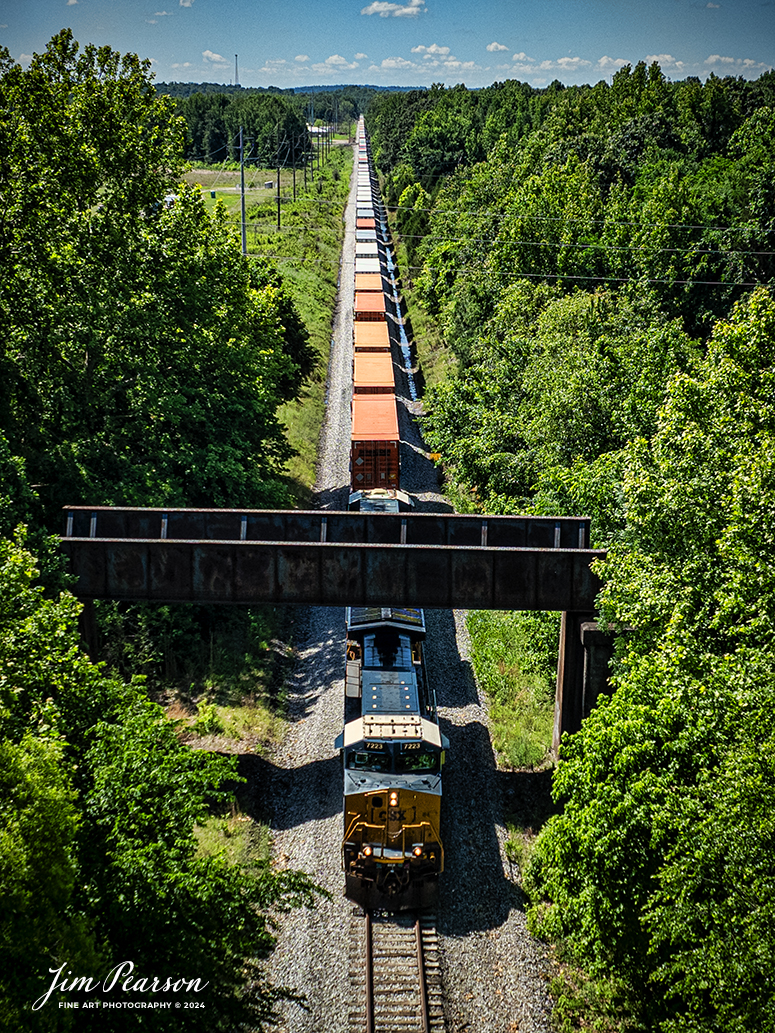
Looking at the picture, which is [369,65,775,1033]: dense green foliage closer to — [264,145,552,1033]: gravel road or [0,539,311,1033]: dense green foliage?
A: [264,145,552,1033]: gravel road

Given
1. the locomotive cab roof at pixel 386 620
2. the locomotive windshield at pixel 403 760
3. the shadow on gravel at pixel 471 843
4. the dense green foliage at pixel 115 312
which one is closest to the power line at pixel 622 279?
the dense green foliage at pixel 115 312

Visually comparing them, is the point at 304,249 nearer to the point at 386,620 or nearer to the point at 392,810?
the point at 386,620

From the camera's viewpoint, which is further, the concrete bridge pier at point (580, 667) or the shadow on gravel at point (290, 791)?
the shadow on gravel at point (290, 791)

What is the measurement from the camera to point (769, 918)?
10227mm

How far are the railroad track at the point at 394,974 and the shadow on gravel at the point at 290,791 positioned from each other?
3.43 metres

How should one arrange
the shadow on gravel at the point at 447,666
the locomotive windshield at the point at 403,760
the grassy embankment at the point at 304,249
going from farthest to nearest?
the grassy embankment at the point at 304,249 < the shadow on gravel at the point at 447,666 < the locomotive windshield at the point at 403,760

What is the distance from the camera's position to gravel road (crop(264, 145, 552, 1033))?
1471cm

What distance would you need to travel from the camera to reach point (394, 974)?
15141 mm

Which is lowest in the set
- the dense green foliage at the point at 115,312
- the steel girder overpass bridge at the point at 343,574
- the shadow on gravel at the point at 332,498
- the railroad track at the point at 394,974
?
the railroad track at the point at 394,974

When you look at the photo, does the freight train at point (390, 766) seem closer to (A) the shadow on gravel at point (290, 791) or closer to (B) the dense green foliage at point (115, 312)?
(A) the shadow on gravel at point (290, 791)

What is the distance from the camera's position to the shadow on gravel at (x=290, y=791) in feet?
64.5

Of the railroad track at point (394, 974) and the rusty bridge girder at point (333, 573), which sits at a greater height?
the rusty bridge girder at point (333, 573)

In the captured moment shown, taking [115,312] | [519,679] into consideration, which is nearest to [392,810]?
[519,679]

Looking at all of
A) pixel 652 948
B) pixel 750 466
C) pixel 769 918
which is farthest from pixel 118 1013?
pixel 750 466
